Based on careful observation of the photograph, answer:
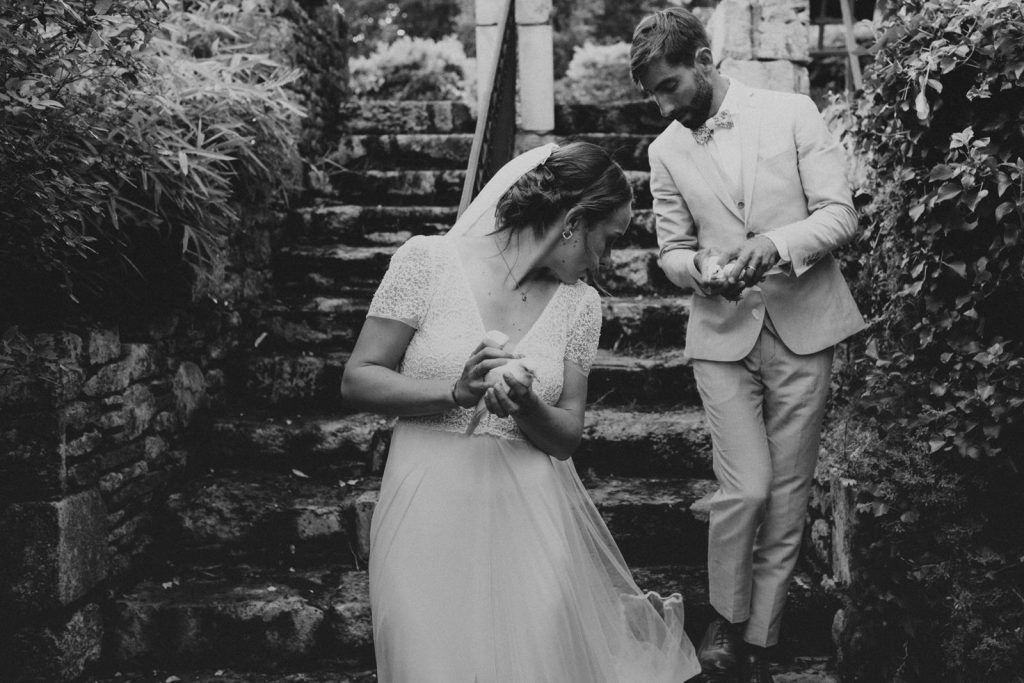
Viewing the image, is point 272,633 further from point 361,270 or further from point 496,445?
point 361,270

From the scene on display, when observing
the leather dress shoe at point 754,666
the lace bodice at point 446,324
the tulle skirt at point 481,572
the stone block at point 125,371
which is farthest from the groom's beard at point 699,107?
the stone block at point 125,371

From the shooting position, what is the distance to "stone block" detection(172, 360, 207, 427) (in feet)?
13.7

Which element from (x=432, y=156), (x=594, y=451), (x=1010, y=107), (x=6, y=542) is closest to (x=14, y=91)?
(x=6, y=542)

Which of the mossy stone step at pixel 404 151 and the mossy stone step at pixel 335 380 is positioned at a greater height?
the mossy stone step at pixel 404 151

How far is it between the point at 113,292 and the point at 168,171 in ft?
1.73

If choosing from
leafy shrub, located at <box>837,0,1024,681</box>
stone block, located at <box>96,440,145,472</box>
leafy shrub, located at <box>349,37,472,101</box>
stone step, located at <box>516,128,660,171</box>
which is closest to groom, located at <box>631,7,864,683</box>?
leafy shrub, located at <box>837,0,1024,681</box>

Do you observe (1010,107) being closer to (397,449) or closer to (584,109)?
(397,449)

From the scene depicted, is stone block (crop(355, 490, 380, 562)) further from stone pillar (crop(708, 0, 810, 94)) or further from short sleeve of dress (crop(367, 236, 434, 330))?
stone pillar (crop(708, 0, 810, 94))

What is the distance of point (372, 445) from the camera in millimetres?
4246

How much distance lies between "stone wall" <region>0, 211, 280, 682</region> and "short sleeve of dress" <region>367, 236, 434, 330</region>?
150 cm

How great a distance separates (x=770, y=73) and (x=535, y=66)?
190cm

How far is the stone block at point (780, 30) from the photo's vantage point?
211 inches

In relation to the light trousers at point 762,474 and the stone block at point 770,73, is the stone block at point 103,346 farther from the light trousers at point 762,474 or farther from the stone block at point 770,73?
the stone block at point 770,73

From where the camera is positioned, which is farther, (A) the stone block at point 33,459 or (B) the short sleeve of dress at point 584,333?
(A) the stone block at point 33,459
